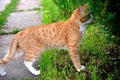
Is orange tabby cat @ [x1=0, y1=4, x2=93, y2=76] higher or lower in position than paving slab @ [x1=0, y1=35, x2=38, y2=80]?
higher

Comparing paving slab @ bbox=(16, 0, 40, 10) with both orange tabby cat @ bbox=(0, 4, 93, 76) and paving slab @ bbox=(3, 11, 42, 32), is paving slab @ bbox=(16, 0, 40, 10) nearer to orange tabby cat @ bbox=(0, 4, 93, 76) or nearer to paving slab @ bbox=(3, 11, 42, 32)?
paving slab @ bbox=(3, 11, 42, 32)

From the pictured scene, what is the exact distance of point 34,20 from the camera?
7.98 m

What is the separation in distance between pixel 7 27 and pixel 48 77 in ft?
11.2

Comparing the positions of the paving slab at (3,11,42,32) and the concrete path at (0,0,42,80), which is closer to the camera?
the concrete path at (0,0,42,80)

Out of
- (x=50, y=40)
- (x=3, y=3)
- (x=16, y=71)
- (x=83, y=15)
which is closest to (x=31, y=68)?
(x=16, y=71)

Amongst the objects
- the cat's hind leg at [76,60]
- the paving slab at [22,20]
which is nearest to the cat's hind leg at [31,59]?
the cat's hind leg at [76,60]

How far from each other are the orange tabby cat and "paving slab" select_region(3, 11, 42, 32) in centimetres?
253

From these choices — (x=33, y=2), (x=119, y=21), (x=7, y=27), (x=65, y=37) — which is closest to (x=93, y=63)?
(x=65, y=37)

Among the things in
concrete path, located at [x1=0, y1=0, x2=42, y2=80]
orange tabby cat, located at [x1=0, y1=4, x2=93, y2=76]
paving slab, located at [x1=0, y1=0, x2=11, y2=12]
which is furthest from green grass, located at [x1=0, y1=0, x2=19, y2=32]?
orange tabby cat, located at [x1=0, y1=4, x2=93, y2=76]

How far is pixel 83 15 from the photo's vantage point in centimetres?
445

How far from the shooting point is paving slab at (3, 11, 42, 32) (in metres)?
7.50

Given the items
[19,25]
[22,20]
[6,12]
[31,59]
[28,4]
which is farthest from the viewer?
[28,4]

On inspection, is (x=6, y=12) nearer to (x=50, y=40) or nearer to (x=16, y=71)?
(x=16, y=71)

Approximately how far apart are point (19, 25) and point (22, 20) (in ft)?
1.72
